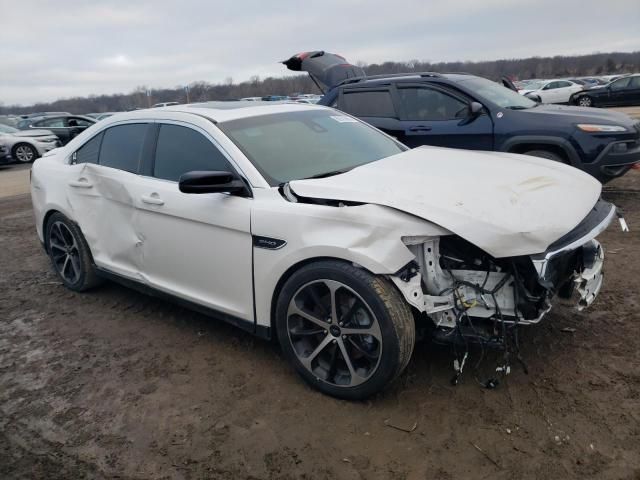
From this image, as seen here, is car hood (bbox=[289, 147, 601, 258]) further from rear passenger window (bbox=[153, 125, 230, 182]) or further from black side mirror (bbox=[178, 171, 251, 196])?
rear passenger window (bbox=[153, 125, 230, 182])

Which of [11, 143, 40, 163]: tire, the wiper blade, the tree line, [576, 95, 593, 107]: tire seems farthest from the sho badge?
the tree line

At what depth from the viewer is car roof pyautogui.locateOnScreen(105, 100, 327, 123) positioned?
12.1ft

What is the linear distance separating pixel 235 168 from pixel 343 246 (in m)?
0.99

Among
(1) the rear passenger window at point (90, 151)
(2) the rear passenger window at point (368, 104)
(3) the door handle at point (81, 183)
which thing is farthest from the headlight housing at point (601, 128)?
(3) the door handle at point (81, 183)

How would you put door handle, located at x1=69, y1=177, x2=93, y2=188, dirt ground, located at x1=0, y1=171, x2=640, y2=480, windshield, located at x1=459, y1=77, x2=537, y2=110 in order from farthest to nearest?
windshield, located at x1=459, y1=77, x2=537, y2=110 < door handle, located at x1=69, y1=177, x2=93, y2=188 < dirt ground, located at x1=0, y1=171, x2=640, y2=480

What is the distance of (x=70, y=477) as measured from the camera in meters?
2.48

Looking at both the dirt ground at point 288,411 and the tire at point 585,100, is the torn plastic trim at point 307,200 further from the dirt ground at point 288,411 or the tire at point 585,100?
the tire at point 585,100

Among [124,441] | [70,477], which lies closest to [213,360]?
[124,441]

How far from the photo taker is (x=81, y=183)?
4.29 metres

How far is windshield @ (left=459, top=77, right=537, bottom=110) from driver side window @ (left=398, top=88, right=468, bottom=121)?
0.95ft

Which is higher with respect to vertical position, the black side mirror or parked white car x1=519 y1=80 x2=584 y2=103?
parked white car x1=519 y1=80 x2=584 y2=103

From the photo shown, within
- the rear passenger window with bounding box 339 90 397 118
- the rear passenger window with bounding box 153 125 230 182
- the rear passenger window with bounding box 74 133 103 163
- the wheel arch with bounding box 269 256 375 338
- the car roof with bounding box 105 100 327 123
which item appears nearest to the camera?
the wheel arch with bounding box 269 256 375 338

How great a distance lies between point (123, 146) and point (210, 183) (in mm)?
1479

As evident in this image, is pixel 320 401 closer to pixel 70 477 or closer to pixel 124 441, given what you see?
pixel 124 441
